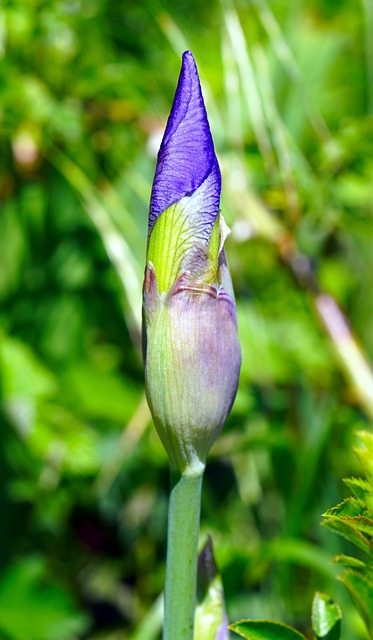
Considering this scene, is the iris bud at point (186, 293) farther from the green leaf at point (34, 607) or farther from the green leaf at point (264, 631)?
the green leaf at point (34, 607)

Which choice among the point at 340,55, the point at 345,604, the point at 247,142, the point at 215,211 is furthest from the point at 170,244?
the point at 340,55

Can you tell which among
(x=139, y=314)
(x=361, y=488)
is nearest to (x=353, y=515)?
(x=361, y=488)

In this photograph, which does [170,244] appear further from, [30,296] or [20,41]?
[30,296]

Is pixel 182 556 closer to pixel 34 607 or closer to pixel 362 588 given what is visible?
pixel 362 588

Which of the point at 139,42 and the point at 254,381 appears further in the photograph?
the point at 139,42

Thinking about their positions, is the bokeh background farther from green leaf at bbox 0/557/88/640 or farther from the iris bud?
the iris bud

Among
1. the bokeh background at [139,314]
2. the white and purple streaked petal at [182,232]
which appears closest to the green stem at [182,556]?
the white and purple streaked petal at [182,232]
